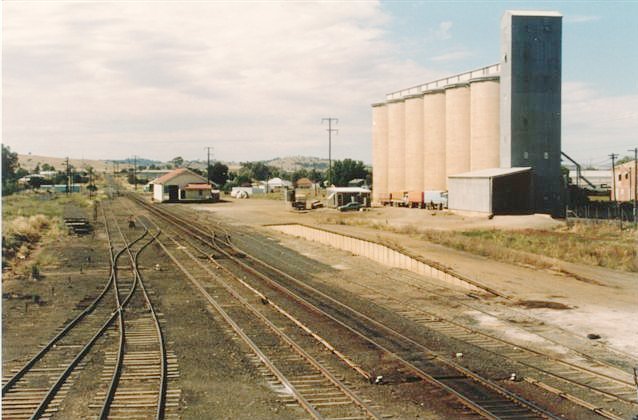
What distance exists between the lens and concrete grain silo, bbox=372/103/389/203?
78562mm

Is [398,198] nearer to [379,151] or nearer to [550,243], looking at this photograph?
[379,151]

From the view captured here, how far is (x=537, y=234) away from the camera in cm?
3931

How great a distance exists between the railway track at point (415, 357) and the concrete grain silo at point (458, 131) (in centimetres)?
3739

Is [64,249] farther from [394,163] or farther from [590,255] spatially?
[394,163]

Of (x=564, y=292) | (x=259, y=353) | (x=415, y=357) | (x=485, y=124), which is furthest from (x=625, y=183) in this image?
(x=259, y=353)

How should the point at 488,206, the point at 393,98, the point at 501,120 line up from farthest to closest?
the point at 393,98, the point at 501,120, the point at 488,206

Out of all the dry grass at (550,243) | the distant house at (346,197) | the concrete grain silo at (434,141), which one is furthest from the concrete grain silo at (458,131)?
the dry grass at (550,243)

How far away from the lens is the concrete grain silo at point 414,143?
227 ft

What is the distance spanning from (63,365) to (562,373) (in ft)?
32.6

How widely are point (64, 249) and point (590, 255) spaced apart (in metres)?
27.3

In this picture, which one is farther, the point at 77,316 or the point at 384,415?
the point at 77,316

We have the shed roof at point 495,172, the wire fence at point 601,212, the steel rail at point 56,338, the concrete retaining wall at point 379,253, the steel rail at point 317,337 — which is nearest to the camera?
the steel rail at point 56,338

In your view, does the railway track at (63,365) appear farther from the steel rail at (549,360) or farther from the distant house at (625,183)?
the distant house at (625,183)

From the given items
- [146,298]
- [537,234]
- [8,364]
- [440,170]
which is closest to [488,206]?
[537,234]
